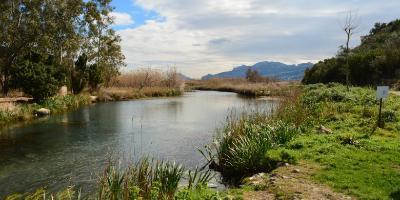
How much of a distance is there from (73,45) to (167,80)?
2384 cm

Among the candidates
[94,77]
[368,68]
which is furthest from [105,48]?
[368,68]

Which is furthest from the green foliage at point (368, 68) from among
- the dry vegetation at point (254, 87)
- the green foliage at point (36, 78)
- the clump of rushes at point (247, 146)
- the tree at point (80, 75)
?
the tree at point (80, 75)

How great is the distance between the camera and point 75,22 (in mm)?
31156

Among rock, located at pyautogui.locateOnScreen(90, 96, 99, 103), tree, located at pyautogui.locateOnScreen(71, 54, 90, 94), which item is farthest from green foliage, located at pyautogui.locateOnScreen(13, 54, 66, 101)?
tree, located at pyautogui.locateOnScreen(71, 54, 90, 94)

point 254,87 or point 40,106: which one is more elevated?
point 254,87

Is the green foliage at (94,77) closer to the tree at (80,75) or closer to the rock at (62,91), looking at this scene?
the tree at (80,75)

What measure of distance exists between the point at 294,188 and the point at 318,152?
299cm

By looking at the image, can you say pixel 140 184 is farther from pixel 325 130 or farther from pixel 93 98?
pixel 93 98

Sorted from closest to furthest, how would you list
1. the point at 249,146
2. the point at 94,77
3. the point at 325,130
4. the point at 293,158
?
the point at 293,158 → the point at 249,146 → the point at 325,130 → the point at 94,77

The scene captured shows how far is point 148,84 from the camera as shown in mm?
51594

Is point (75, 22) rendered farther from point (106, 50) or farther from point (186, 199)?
point (186, 199)

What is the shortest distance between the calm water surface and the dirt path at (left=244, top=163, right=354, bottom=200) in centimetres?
295

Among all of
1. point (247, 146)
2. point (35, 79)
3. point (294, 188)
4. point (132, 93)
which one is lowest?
point (294, 188)

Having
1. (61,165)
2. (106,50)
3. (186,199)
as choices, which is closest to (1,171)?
(61,165)
